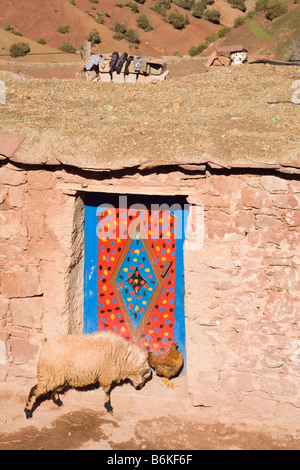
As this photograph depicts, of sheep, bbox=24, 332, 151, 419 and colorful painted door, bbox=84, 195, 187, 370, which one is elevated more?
colorful painted door, bbox=84, 195, 187, 370

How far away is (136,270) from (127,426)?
1.85 m

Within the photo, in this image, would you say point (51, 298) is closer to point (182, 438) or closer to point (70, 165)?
point (70, 165)

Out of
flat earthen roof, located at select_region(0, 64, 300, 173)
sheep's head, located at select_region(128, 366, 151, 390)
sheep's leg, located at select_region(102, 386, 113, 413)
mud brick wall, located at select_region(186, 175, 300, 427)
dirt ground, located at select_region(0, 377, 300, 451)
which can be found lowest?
dirt ground, located at select_region(0, 377, 300, 451)

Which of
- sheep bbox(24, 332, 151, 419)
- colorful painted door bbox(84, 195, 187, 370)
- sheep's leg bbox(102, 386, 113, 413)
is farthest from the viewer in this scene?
colorful painted door bbox(84, 195, 187, 370)

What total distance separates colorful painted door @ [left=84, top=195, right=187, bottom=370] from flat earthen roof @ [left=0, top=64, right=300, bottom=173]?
710mm

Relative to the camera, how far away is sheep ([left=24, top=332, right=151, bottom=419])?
556 centimetres

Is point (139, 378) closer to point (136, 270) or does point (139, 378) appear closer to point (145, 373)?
point (145, 373)

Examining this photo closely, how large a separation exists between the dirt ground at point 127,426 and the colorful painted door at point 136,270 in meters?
0.68

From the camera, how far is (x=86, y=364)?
5.62 m

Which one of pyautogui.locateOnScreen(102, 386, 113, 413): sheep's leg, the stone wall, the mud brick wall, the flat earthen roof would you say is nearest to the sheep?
pyautogui.locateOnScreen(102, 386, 113, 413): sheep's leg

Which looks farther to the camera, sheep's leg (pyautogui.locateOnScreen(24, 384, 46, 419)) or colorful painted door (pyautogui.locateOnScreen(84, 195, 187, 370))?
colorful painted door (pyautogui.locateOnScreen(84, 195, 187, 370))

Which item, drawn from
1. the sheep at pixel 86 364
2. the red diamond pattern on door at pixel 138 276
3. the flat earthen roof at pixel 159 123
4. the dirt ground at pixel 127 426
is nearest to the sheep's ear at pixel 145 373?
the sheep at pixel 86 364

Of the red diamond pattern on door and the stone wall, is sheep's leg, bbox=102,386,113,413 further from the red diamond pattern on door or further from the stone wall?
the stone wall

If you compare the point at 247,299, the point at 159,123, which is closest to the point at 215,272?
the point at 247,299
